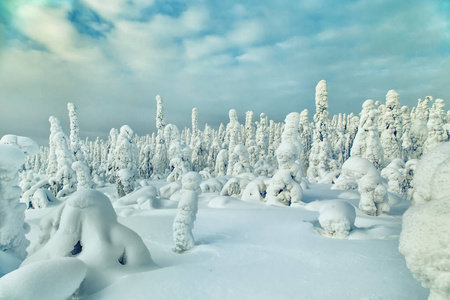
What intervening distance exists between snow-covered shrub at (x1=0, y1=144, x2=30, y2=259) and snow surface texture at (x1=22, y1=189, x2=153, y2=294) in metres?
1.28

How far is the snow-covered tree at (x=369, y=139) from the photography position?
2251 cm

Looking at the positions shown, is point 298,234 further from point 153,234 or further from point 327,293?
point 153,234

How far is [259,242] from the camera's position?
6.70m

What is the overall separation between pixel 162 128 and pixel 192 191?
33.3 metres

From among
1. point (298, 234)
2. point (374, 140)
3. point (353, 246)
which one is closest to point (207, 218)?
point (298, 234)

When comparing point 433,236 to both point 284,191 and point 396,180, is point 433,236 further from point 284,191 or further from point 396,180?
point 396,180

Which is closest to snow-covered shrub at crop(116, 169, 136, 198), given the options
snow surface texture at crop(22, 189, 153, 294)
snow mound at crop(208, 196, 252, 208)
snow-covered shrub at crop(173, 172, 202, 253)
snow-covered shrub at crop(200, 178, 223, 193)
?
snow-covered shrub at crop(200, 178, 223, 193)

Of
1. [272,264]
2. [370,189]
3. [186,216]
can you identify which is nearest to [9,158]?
[186,216]

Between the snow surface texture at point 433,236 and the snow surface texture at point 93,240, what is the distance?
164 inches

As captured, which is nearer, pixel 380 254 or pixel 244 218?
pixel 380 254

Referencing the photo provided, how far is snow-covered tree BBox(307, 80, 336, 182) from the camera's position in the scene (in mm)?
29125

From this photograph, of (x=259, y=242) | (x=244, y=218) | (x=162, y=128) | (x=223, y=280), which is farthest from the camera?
(x=162, y=128)

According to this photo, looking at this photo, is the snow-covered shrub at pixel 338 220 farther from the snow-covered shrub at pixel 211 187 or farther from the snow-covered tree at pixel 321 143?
the snow-covered tree at pixel 321 143

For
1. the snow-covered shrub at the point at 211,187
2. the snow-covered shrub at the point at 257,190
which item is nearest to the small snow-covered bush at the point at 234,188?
the snow-covered shrub at the point at 211,187
